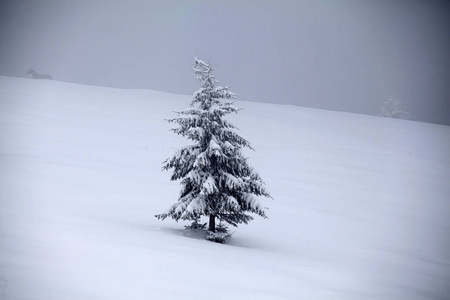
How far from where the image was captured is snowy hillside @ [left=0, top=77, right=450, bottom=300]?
934 centimetres

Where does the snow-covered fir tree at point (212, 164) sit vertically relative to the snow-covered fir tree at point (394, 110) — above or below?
below

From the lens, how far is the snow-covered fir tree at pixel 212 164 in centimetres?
1492

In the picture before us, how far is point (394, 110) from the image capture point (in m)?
70.9

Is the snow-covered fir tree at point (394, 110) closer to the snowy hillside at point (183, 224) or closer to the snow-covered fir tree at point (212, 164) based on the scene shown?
the snowy hillside at point (183, 224)

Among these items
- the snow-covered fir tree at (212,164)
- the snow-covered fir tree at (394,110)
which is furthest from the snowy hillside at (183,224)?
the snow-covered fir tree at (394,110)

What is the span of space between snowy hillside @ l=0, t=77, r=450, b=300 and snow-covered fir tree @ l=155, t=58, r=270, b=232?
116cm

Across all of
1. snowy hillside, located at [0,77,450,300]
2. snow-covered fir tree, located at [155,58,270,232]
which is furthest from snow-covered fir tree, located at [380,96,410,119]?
snow-covered fir tree, located at [155,58,270,232]

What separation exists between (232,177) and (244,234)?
396cm

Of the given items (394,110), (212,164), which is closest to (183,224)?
(212,164)

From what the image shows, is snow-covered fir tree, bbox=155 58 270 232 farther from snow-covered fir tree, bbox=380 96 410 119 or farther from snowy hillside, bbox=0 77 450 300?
snow-covered fir tree, bbox=380 96 410 119

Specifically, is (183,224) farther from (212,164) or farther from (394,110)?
(394,110)

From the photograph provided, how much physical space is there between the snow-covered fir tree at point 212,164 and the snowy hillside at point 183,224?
1.16m

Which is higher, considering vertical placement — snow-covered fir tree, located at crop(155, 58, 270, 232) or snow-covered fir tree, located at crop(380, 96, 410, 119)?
snow-covered fir tree, located at crop(380, 96, 410, 119)

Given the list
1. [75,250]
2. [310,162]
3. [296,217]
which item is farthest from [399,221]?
[75,250]
